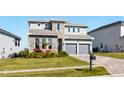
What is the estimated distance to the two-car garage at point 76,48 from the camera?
53.6 feet

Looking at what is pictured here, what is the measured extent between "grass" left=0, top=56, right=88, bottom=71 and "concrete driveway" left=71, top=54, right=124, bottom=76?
382 millimetres

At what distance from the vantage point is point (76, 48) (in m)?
16.5

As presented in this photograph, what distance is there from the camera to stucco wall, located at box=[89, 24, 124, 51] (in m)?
16.9

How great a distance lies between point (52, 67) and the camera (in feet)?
54.6

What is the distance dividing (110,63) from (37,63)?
4.13 metres

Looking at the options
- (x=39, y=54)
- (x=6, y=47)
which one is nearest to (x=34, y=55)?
(x=39, y=54)

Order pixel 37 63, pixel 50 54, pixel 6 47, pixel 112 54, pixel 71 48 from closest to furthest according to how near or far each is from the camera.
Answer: pixel 71 48 < pixel 37 63 < pixel 112 54 < pixel 50 54 < pixel 6 47

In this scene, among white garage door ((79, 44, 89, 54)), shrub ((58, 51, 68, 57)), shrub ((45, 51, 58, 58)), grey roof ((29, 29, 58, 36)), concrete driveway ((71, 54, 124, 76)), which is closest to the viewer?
concrete driveway ((71, 54, 124, 76))

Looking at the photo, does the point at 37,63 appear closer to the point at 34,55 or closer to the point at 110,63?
the point at 34,55

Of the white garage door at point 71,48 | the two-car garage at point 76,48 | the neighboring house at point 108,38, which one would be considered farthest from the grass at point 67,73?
the neighboring house at point 108,38

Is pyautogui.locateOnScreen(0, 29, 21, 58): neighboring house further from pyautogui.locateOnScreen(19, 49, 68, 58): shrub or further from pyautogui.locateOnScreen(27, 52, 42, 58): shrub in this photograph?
pyautogui.locateOnScreen(27, 52, 42, 58): shrub

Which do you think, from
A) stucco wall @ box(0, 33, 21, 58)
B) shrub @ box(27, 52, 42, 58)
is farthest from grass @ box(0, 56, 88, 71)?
stucco wall @ box(0, 33, 21, 58)
